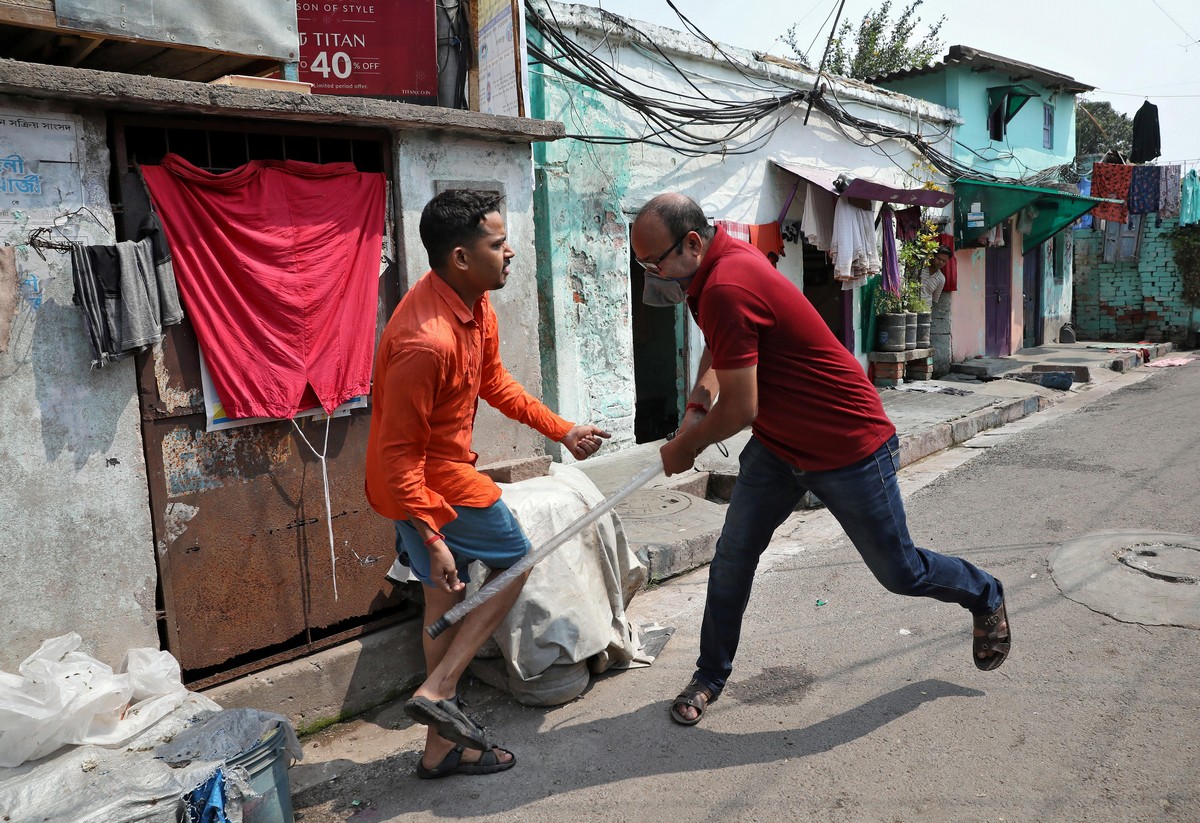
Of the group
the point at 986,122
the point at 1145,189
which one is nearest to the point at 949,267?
the point at 986,122

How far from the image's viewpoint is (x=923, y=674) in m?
3.64

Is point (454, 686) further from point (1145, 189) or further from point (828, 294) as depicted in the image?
point (1145, 189)

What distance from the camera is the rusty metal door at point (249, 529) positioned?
343 centimetres

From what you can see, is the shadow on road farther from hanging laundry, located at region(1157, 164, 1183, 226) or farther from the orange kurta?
hanging laundry, located at region(1157, 164, 1183, 226)

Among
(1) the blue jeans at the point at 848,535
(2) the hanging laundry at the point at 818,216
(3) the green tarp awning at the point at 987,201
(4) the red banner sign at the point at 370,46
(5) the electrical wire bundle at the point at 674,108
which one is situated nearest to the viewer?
(1) the blue jeans at the point at 848,535

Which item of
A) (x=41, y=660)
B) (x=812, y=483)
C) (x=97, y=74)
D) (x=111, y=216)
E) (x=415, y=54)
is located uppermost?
(x=415, y=54)

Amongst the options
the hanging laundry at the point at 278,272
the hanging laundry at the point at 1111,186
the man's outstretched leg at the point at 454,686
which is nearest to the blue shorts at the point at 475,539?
the man's outstretched leg at the point at 454,686

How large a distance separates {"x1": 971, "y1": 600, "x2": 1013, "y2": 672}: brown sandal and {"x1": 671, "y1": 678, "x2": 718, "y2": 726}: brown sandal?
3.50 feet

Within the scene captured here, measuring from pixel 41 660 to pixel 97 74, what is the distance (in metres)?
2.03

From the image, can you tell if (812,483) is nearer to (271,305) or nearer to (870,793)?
(870,793)

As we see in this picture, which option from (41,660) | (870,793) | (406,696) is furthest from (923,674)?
(41,660)

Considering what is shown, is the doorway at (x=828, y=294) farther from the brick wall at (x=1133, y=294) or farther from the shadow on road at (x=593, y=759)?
the brick wall at (x=1133, y=294)

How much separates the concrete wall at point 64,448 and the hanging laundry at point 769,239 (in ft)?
26.0

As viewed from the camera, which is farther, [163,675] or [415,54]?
[415,54]
